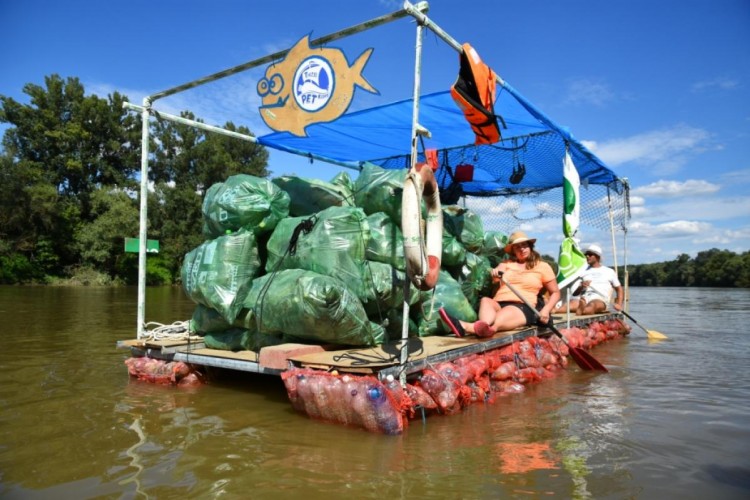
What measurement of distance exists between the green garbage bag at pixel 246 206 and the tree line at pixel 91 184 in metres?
27.2

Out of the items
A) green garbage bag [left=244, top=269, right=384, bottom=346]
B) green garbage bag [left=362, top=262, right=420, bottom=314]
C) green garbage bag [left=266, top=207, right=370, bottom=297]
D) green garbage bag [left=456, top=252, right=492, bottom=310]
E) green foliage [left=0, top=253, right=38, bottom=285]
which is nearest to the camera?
green garbage bag [left=244, top=269, right=384, bottom=346]

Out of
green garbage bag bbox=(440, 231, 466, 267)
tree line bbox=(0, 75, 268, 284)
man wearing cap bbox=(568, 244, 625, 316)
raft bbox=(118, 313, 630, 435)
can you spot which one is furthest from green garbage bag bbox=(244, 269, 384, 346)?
tree line bbox=(0, 75, 268, 284)

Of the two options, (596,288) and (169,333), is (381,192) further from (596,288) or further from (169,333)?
(596,288)

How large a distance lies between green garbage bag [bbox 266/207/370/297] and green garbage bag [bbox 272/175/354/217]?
0.93 m

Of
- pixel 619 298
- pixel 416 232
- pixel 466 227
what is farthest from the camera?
pixel 619 298

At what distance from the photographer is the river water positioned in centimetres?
257

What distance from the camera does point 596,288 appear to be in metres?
9.13

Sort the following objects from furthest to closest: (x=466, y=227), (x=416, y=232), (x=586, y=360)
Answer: (x=466, y=227)
(x=586, y=360)
(x=416, y=232)

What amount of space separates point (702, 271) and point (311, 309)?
5313 cm

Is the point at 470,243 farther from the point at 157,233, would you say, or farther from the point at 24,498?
the point at 157,233

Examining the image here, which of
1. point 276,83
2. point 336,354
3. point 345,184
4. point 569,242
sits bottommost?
point 336,354

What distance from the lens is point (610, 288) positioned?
9.09m

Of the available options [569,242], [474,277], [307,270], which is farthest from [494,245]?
[307,270]

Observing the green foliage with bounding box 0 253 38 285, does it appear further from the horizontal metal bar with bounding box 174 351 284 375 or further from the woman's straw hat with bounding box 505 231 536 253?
the woman's straw hat with bounding box 505 231 536 253
